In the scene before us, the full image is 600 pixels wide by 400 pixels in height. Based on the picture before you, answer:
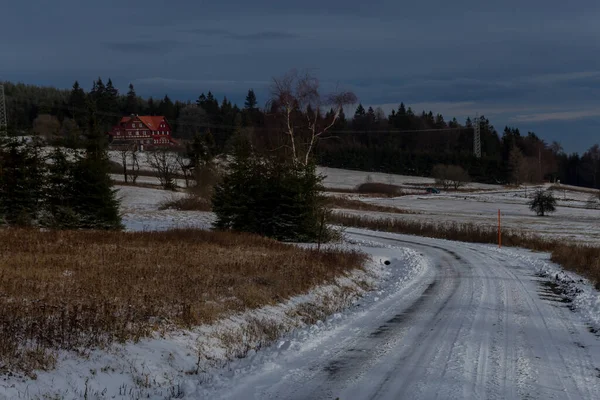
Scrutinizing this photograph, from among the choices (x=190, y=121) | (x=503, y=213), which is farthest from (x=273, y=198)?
(x=190, y=121)

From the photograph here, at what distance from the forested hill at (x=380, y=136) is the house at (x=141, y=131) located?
4095mm

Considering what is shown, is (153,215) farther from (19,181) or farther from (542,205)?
(542,205)

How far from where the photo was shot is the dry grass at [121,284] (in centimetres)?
754

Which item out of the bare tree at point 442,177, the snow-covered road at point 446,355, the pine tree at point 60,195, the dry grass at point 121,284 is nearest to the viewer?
the snow-covered road at point 446,355

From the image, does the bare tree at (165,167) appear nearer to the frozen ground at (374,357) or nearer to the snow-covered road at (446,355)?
the frozen ground at (374,357)

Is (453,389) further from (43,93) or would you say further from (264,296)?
(43,93)

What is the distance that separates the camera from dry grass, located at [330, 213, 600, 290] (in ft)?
63.9

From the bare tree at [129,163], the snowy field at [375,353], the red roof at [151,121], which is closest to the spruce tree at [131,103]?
the red roof at [151,121]

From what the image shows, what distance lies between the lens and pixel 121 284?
36.2 ft

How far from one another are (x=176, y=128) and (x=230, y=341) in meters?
155

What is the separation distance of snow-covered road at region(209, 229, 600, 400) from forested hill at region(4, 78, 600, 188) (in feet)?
338

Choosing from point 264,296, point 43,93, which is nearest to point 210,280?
point 264,296

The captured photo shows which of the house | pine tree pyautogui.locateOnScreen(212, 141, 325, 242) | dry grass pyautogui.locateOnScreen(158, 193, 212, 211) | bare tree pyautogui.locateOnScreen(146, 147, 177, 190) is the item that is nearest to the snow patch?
pine tree pyautogui.locateOnScreen(212, 141, 325, 242)

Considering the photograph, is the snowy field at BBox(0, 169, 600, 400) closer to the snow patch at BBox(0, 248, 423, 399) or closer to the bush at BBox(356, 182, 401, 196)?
the snow patch at BBox(0, 248, 423, 399)
